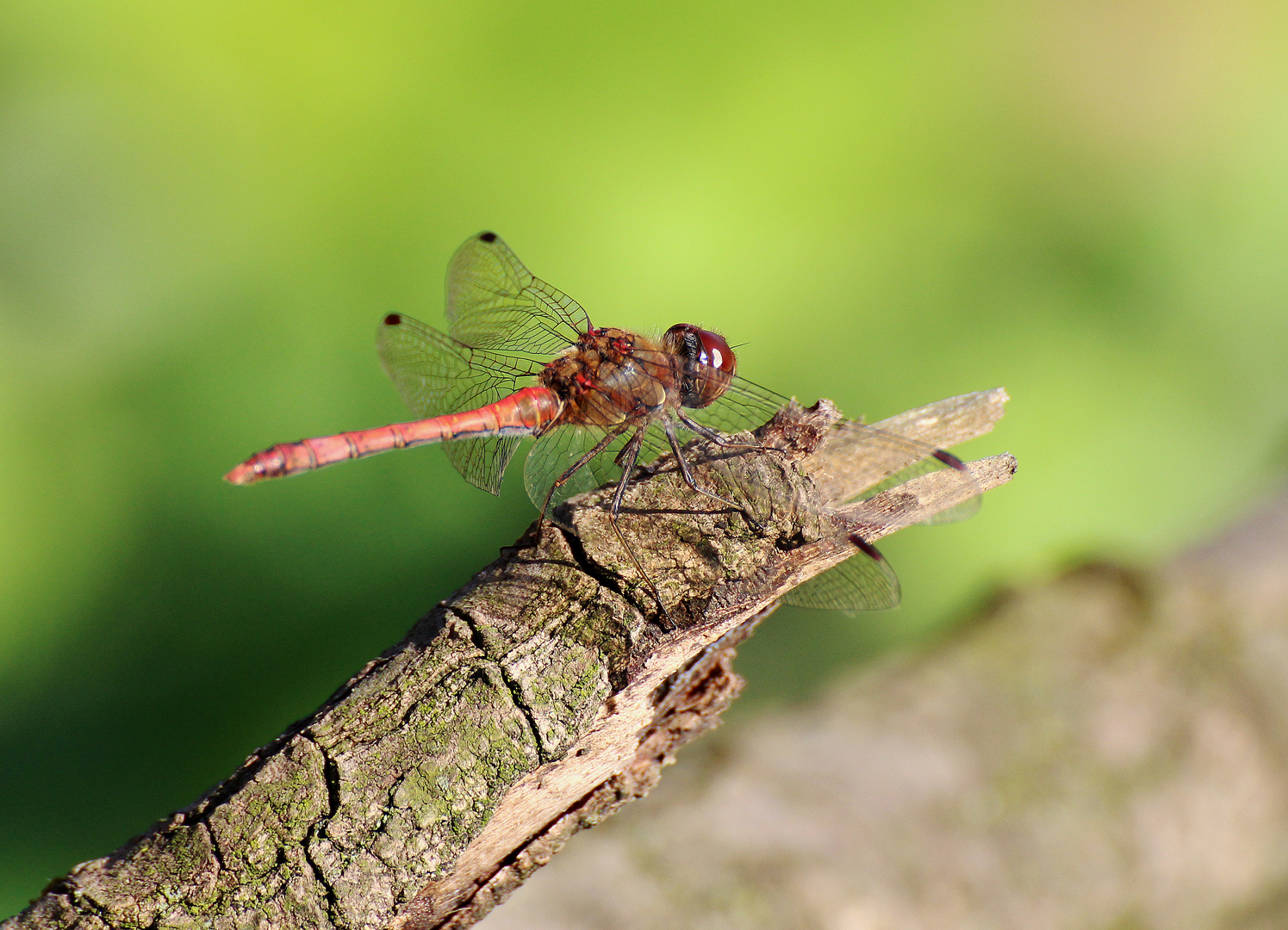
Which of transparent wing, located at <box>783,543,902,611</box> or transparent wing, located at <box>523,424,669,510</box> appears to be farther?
transparent wing, located at <box>523,424,669,510</box>

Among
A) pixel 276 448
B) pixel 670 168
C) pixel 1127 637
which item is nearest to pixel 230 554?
pixel 276 448

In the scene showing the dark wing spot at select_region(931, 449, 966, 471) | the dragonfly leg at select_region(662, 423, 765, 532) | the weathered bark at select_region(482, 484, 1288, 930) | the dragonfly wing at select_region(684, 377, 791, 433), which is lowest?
the weathered bark at select_region(482, 484, 1288, 930)

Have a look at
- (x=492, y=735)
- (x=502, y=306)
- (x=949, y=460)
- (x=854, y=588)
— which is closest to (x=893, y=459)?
(x=949, y=460)

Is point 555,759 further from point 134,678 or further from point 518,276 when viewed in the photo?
point 134,678

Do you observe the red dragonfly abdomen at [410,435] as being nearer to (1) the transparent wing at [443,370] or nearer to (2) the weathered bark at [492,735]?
(1) the transparent wing at [443,370]

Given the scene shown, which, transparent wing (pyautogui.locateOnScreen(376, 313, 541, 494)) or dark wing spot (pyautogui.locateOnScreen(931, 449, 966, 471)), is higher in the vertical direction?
transparent wing (pyautogui.locateOnScreen(376, 313, 541, 494))

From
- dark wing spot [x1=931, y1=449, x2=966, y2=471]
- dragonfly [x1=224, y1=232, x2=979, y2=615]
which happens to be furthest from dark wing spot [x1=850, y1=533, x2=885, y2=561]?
dark wing spot [x1=931, y1=449, x2=966, y2=471]

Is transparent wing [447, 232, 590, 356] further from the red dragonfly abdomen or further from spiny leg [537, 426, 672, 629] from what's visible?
spiny leg [537, 426, 672, 629]
